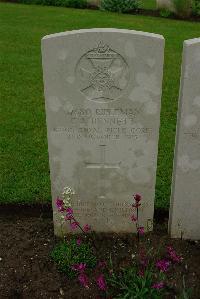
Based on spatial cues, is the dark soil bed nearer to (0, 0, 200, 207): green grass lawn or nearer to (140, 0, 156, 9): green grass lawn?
(0, 0, 200, 207): green grass lawn

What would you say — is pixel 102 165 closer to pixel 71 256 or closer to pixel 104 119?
pixel 104 119

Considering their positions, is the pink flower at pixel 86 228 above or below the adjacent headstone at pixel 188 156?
below

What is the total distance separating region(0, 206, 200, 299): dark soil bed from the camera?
3688mm

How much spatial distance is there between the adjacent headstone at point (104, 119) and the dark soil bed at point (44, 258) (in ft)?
0.54

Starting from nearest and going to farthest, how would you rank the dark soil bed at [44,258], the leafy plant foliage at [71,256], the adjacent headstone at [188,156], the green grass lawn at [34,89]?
the adjacent headstone at [188,156], the dark soil bed at [44,258], the leafy plant foliage at [71,256], the green grass lawn at [34,89]

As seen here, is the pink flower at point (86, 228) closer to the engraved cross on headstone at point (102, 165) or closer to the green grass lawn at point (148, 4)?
the engraved cross on headstone at point (102, 165)

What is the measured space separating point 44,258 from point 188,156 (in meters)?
1.49

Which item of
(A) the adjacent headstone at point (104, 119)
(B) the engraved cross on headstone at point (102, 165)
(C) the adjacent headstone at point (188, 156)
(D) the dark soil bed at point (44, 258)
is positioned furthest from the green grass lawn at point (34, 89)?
(B) the engraved cross on headstone at point (102, 165)

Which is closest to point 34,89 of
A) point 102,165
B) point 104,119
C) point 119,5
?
point 102,165

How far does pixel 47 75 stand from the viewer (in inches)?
140

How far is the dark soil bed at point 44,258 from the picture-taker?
3688 mm

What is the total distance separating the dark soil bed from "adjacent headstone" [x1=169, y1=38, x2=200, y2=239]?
0.57 ft

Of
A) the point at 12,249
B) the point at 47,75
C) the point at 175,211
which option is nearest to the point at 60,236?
the point at 12,249

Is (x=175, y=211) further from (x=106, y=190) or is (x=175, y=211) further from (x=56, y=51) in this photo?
(x=56, y=51)
